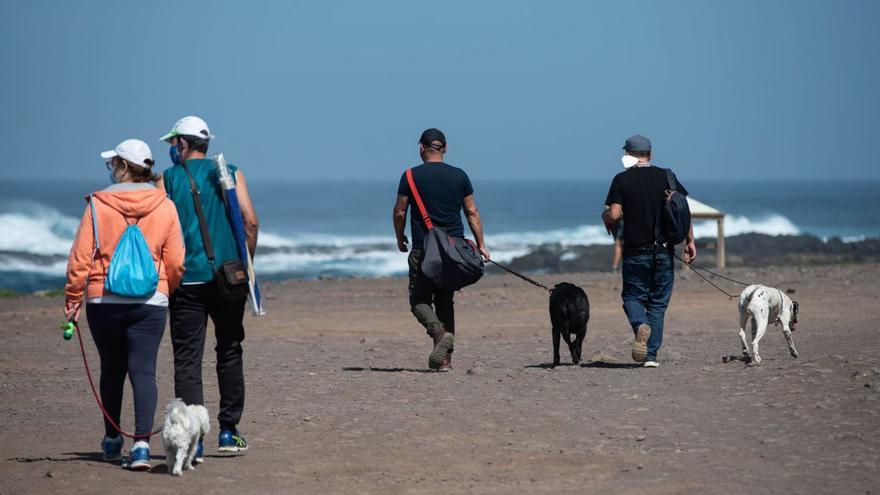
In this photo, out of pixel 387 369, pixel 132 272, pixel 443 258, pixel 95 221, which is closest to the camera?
pixel 132 272

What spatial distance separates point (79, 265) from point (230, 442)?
4.70 ft

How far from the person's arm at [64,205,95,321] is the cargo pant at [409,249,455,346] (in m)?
4.15

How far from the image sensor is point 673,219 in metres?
11.1

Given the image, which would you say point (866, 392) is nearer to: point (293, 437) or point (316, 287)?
point (293, 437)

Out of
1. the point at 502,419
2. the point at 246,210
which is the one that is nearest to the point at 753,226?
the point at 502,419

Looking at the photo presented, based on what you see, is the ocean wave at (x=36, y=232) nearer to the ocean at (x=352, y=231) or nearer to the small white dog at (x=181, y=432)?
the ocean at (x=352, y=231)

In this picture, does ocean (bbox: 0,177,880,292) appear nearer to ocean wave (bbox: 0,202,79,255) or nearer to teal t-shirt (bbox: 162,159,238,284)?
ocean wave (bbox: 0,202,79,255)

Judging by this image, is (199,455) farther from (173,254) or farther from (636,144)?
(636,144)

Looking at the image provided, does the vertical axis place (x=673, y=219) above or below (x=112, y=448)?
above

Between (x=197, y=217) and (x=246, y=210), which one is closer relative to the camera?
(x=197, y=217)

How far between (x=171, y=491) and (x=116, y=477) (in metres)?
0.53

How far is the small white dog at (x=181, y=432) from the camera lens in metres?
7.27

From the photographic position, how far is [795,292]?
2130cm

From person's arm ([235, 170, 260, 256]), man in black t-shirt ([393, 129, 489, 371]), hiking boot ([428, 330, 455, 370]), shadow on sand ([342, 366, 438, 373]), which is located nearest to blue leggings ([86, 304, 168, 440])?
person's arm ([235, 170, 260, 256])
